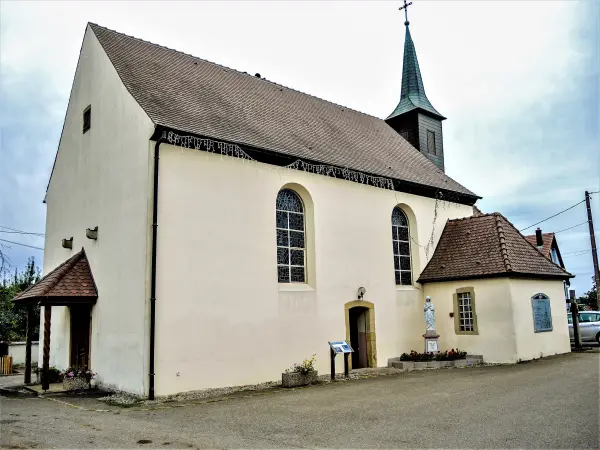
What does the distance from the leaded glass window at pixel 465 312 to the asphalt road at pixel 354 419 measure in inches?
189

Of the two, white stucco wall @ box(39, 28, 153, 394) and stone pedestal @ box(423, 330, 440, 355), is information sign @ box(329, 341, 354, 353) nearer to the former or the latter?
stone pedestal @ box(423, 330, 440, 355)

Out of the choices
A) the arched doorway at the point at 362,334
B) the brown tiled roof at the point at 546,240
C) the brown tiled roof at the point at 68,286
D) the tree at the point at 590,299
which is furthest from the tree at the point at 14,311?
the tree at the point at 590,299

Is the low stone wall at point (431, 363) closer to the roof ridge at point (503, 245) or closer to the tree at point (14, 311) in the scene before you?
the roof ridge at point (503, 245)

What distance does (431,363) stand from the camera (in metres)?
16.1

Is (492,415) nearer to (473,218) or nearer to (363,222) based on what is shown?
(363,222)

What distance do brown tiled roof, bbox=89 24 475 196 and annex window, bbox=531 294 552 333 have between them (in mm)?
5204

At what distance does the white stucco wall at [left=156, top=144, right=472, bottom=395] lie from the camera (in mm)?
11961

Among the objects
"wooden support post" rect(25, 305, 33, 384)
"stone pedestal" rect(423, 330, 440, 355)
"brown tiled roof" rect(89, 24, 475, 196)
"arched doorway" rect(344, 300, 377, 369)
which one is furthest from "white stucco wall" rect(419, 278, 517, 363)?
"wooden support post" rect(25, 305, 33, 384)

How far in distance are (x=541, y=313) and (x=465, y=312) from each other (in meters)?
2.56

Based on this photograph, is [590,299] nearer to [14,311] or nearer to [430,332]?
[430,332]

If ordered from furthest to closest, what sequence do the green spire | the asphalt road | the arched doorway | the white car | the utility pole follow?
the green spire < the white car < the utility pole < the arched doorway < the asphalt road

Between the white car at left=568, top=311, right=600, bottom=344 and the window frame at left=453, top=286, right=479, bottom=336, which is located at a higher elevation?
the window frame at left=453, top=286, right=479, bottom=336

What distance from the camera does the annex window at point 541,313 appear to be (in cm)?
1736

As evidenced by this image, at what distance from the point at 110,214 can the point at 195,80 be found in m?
5.44
